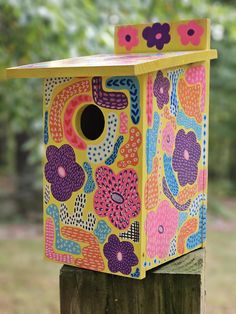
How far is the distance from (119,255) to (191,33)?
884mm

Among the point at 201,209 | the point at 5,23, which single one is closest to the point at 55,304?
the point at 5,23

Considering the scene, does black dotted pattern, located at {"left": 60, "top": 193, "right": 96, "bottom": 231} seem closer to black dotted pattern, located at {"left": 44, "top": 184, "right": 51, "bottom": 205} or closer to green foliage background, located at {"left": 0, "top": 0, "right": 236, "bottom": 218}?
black dotted pattern, located at {"left": 44, "top": 184, "right": 51, "bottom": 205}

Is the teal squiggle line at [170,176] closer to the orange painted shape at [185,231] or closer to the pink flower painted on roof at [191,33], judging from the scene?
the orange painted shape at [185,231]

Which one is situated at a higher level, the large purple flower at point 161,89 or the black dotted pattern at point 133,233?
the large purple flower at point 161,89

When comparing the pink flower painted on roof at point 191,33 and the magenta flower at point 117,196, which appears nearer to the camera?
the magenta flower at point 117,196

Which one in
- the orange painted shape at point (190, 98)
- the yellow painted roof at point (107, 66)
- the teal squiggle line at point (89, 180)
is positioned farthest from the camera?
the orange painted shape at point (190, 98)

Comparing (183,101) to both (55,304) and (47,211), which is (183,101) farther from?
(55,304)

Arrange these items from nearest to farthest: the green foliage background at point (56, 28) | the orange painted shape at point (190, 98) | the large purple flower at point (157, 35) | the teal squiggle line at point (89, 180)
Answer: the teal squiggle line at point (89, 180) < the orange painted shape at point (190, 98) < the large purple flower at point (157, 35) < the green foliage background at point (56, 28)

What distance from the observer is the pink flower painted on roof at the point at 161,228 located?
1951 mm

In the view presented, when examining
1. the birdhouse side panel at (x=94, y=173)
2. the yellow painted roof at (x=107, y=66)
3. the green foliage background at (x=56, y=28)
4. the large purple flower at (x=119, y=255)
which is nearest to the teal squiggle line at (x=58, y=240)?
the birdhouse side panel at (x=94, y=173)

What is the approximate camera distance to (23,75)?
1994 mm

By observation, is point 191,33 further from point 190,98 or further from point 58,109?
point 58,109

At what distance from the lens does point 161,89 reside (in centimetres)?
197

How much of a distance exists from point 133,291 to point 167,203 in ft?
1.10
